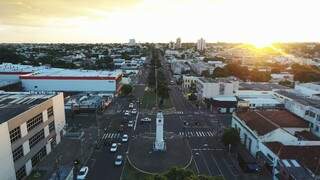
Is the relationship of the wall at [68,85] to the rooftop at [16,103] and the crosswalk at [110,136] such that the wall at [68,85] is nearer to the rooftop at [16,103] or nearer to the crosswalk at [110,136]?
the crosswalk at [110,136]

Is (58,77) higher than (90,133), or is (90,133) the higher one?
(58,77)

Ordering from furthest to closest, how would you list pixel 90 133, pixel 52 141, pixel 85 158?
pixel 90 133, pixel 52 141, pixel 85 158

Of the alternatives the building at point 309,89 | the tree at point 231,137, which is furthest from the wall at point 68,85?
the building at point 309,89

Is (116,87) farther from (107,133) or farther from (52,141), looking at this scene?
(52,141)

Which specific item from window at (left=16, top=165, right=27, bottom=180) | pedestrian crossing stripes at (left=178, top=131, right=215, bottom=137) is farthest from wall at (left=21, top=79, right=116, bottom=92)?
window at (left=16, top=165, right=27, bottom=180)

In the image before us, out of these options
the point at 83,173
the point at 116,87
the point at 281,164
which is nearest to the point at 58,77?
the point at 116,87

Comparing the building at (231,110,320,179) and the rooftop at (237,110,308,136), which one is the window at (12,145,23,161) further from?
the rooftop at (237,110,308,136)

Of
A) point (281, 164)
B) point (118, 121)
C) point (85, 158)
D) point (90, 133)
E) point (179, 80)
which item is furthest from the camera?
point (179, 80)

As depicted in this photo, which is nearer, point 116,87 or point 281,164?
point 281,164

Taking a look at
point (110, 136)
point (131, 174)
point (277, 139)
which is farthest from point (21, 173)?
point (277, 139)
